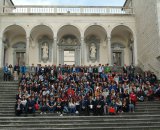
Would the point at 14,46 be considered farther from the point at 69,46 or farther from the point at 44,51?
the point at 69,46

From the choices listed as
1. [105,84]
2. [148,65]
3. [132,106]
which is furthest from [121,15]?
[132,106]

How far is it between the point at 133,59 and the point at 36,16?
9.99m

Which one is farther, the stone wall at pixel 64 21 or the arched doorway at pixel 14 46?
the arched doorway at pixel 14 46

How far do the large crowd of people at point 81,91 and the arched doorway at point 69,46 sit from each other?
595 cm

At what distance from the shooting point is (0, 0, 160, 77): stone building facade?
2711cm

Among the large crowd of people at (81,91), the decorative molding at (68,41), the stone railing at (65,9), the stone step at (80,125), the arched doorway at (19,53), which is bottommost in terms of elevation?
the stone step at (80,125)

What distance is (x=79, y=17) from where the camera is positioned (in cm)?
2758

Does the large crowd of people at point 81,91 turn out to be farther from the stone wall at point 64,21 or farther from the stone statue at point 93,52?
the stone wall at point 64,21

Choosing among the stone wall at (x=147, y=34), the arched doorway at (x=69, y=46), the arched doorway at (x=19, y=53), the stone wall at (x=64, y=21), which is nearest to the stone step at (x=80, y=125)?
the stone wall at (x=147, y=34)

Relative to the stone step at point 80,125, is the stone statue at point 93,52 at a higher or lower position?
higher

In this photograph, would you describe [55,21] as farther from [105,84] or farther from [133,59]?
[105,84]

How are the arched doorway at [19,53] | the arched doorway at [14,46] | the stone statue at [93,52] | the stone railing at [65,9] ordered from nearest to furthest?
the stone railing at [65,9] → the arched doorway at [14,46] → the stone statue at [93,52] → the arched doorway at [19,53]

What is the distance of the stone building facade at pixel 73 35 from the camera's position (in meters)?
27.1

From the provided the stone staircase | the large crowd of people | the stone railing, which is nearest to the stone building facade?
the stone railing
